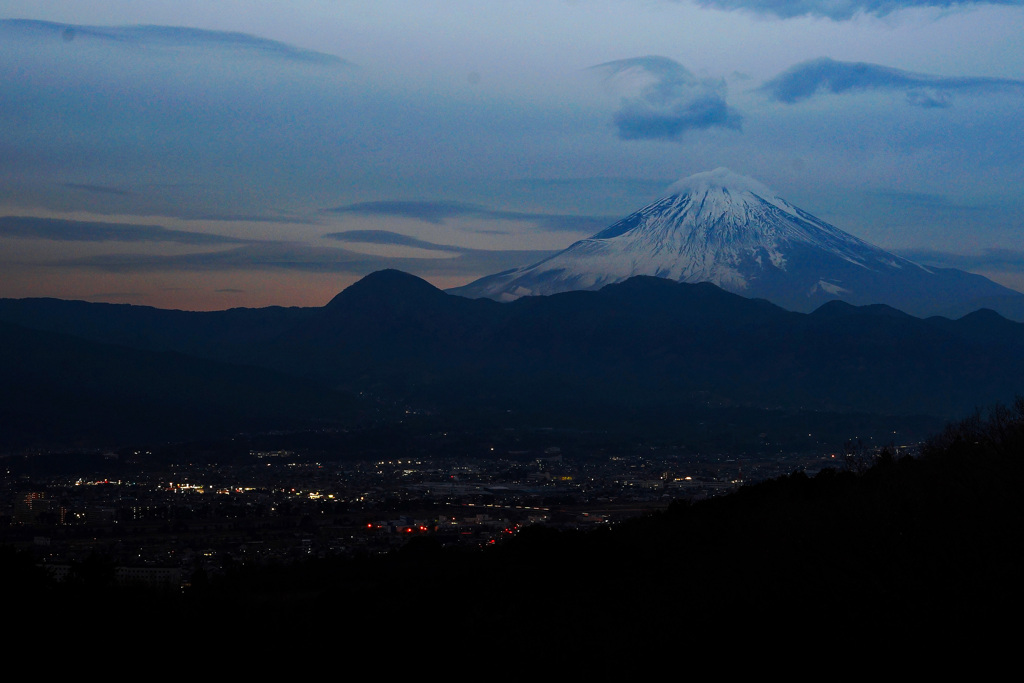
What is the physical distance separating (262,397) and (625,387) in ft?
113

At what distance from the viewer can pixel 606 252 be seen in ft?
586

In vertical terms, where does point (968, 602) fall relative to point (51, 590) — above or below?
above

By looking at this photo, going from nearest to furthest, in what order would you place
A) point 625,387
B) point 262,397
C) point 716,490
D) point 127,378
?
point 716,490 → point 127,378 → point 262,397 → point 625,387

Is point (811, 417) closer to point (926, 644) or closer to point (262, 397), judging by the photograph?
point (262, 397)

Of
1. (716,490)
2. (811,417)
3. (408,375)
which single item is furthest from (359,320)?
(716,490)

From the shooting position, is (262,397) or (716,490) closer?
(716,490)

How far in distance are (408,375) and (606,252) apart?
65618 mm

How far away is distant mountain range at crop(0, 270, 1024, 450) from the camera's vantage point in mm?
95438

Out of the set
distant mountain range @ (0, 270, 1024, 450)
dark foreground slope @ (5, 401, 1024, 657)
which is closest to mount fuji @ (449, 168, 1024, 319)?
distant mountain range @ (0, 270, 1024, 450)

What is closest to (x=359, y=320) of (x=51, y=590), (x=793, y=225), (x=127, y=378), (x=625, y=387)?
(x=625, y=387)

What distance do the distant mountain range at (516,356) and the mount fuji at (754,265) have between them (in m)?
22.2

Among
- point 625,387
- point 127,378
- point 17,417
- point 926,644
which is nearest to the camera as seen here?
point 926,644

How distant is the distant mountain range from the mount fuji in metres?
22.2

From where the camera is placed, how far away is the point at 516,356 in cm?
13150
